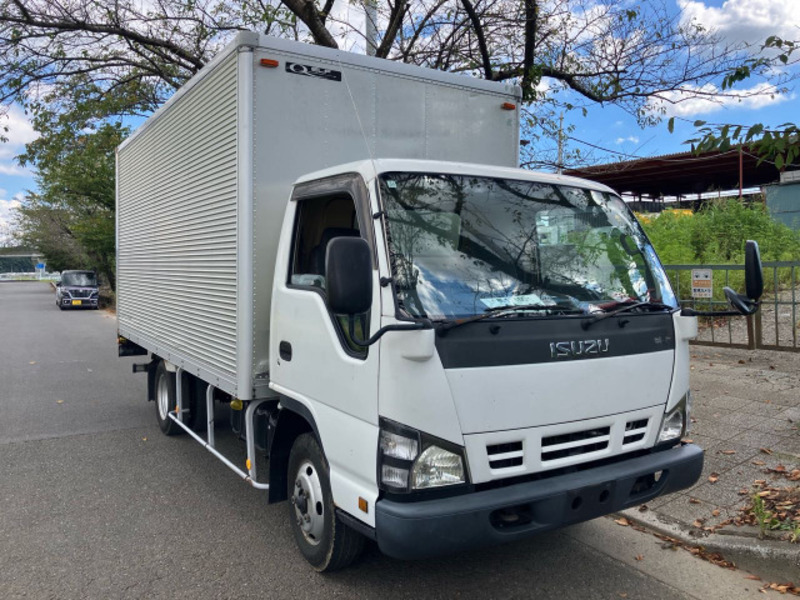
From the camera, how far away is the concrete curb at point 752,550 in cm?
361

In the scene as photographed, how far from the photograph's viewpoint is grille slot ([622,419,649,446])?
129 inches

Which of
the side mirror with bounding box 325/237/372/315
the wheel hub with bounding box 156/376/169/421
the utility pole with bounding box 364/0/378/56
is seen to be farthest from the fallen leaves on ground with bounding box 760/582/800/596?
the utility pole with bounding box 364/0/378/56

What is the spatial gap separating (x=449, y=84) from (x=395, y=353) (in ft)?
8.87

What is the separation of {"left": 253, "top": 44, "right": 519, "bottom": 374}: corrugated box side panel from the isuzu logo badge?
6.12 feet

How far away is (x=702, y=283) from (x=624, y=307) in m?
6.19

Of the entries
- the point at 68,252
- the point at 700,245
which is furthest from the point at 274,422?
the point at 68,252

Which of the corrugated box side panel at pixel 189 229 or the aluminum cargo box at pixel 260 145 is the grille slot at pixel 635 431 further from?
the corrugated box side panel at pixel 189 229

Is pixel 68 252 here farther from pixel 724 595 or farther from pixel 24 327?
pixel 724 595

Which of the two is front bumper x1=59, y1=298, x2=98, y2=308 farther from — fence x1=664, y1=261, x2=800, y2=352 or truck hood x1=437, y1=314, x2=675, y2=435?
truck hood x1=437, y1=314, x2=675, y2=435

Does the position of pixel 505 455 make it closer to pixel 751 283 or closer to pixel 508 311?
pixel 508 311

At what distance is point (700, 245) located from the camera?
13062mm

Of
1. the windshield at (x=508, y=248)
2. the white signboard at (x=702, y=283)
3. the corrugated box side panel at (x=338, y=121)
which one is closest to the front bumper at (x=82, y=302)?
the white signboard at (x=702, y=283)

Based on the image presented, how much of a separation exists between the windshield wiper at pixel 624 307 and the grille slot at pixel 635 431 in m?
0.58

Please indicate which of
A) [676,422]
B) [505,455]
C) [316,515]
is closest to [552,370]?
[505,455]
